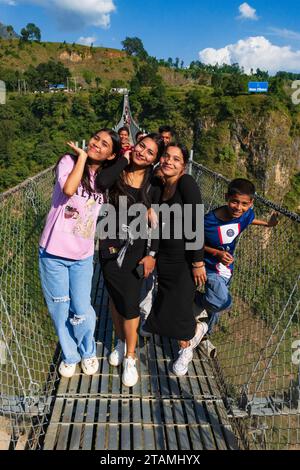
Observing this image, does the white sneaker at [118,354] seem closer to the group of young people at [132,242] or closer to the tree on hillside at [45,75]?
the group of young people at [132,242]

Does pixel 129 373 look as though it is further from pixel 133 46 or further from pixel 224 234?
pixel 133 46

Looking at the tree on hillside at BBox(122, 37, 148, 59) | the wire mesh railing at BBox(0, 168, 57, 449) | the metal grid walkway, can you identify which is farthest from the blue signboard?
the tree on hillside at BBox(122, 37, 148, 59)

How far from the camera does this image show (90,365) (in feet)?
6.15

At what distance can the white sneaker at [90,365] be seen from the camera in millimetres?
1870

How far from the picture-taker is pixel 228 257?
176cm

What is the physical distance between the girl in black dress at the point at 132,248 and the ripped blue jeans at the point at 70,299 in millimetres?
117

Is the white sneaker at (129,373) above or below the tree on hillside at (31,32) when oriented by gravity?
below

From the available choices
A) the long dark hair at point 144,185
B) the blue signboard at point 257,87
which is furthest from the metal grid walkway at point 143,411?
the blue signboard at point 257,87

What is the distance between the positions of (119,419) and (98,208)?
95cm

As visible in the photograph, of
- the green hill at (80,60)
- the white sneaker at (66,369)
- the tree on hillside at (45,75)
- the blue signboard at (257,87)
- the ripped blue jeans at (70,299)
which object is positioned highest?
the green hill at (80,60)

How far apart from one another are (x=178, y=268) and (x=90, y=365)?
26.4 inches

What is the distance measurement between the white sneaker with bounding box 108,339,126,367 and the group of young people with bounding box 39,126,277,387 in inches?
3.4

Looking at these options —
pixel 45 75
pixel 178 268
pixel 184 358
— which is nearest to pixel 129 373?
pixel 184 358
